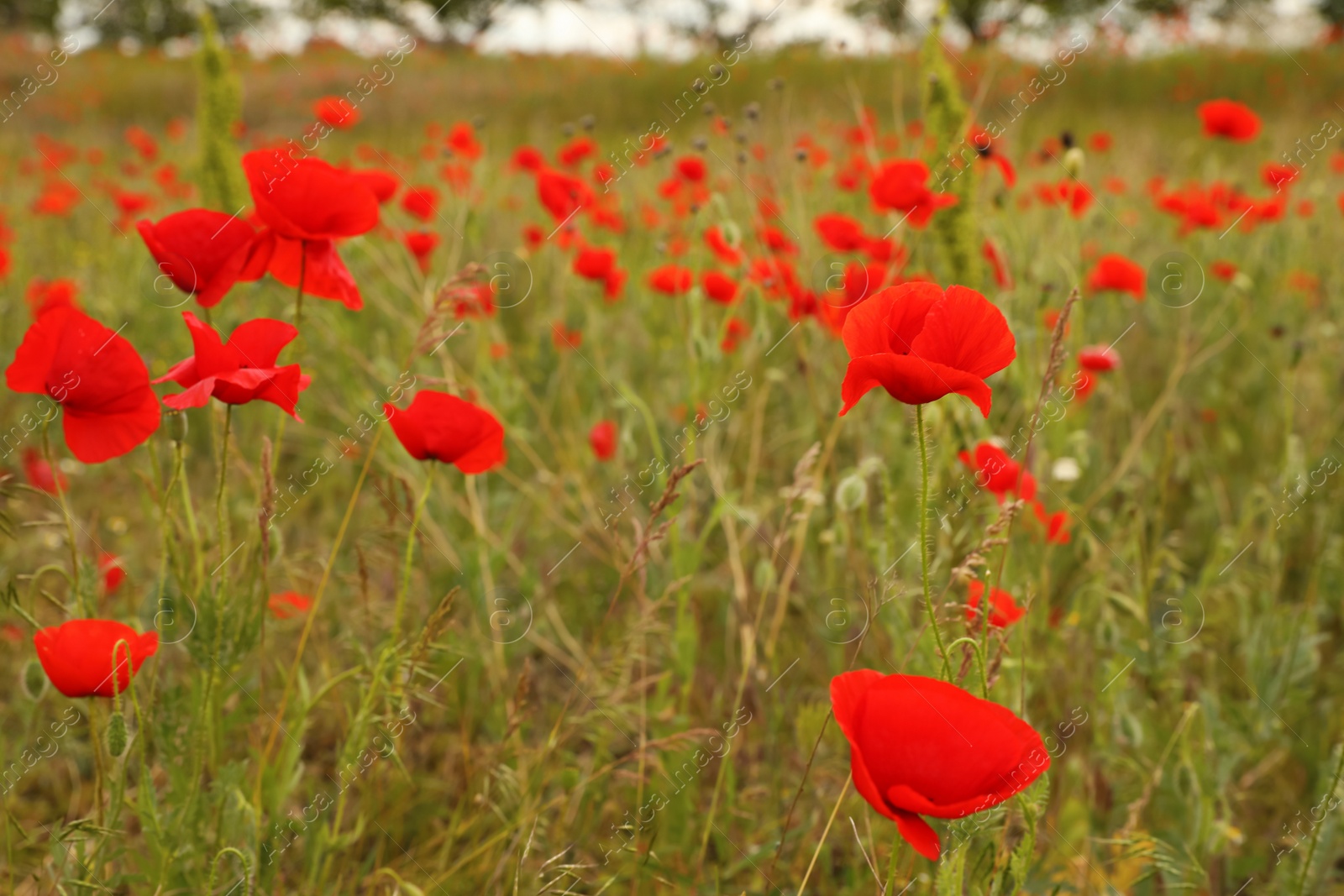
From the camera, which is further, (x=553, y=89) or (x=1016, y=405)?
(x=553, y=89)

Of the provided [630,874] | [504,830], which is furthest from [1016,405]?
[504,830]

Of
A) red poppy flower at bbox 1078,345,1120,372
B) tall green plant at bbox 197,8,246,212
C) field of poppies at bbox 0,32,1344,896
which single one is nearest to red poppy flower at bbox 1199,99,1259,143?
field of poppies at bbox 0,32,1344,896

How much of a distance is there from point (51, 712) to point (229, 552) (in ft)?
2.88

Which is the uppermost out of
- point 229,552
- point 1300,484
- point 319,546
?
point 229,552

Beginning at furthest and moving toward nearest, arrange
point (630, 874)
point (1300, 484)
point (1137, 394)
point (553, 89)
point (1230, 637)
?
point (553, 89)
point (1137, 394)
point (1230, 637)
point (1300, 484)
point (630, 874)

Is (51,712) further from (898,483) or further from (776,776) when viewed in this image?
(898,483)

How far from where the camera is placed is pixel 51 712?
171cm

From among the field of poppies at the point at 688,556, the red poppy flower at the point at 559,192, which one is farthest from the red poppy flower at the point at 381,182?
the red poppy flower at the point at 559,192

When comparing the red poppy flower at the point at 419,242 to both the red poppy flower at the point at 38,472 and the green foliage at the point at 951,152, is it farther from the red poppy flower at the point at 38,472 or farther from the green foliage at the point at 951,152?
the green foliage at the point at 951,152

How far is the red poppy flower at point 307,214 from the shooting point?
3.43ft

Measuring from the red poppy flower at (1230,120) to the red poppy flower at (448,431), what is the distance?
2.63 metres

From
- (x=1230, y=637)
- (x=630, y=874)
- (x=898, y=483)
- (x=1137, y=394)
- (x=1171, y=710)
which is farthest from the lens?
(x=1137, y=394)

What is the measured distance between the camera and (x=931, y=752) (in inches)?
27.7

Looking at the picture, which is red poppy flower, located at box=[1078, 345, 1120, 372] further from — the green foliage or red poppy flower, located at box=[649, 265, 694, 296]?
red poppy flower, located at box=[649, 265, 694, 296]
